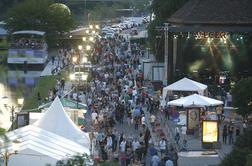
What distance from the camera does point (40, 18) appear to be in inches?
3423

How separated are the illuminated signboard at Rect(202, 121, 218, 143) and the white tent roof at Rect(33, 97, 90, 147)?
4.64 meters

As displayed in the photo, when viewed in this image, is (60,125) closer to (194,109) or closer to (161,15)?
(194,109)

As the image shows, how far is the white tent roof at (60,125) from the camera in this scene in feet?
91.6

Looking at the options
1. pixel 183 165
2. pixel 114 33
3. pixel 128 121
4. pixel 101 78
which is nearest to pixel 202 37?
pixel 101 78

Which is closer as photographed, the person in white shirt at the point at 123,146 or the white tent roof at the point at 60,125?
the white tent roof at the point at 60,125

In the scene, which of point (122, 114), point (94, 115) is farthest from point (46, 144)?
point (122, 114)

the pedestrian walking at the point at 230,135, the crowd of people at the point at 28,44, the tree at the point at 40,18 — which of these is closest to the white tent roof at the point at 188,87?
the pedestrian walking at the point at 230,135

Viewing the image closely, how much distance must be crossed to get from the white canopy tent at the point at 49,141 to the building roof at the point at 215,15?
69.2ft

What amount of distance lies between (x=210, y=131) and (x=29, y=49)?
50623 millimetres

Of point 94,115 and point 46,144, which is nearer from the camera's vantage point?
point 46,144

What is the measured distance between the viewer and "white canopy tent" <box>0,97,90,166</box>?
2212 cm

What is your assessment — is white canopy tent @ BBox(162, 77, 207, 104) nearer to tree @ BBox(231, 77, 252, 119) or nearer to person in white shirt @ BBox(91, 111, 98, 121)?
person in white shirt @ BBox(91, 111, 98, 121)

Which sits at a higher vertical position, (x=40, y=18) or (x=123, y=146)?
(x=40, y=18)

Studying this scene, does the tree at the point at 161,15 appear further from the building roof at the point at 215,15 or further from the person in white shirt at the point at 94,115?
the person in white shirt at the point at 94,115
